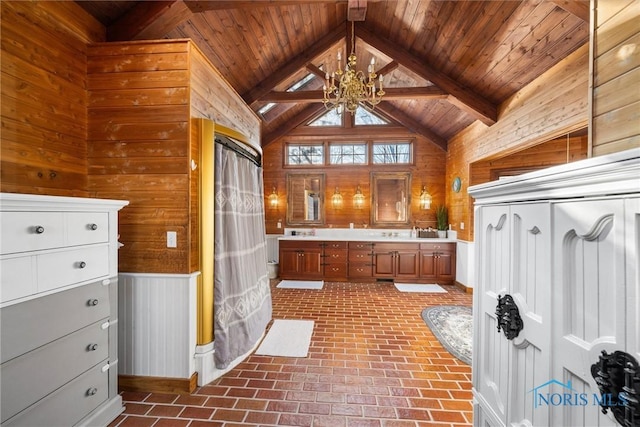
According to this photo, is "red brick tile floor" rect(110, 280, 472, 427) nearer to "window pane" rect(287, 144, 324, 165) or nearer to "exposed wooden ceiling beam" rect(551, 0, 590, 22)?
"exposed wooden ceiling beam" rect(551, 0, 590, 22)

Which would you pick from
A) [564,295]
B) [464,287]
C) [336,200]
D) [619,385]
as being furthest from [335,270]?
[619,385]

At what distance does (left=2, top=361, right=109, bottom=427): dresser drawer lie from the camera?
1.30m

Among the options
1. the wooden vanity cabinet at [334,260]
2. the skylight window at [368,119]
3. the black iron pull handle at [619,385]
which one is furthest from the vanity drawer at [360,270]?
the black iron pull handle at [619,385]

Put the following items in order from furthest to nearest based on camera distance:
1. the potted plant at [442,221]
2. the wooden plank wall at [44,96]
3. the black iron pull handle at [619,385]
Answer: the potted plant at [442,221] < the wooden plank wall at [44,96] < the black iron pull handle at [619,385]

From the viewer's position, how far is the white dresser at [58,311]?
3.95 ft

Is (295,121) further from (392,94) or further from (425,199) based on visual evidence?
(425,199)

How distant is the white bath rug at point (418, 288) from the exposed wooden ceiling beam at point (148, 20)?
186 inches

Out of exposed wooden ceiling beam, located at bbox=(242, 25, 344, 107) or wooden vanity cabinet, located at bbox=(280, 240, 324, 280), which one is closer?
exposed wooden ceiling beam, located at bbox=(242, 25, 344, 107)

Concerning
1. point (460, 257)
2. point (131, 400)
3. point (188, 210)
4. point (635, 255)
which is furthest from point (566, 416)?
point (460, 257)

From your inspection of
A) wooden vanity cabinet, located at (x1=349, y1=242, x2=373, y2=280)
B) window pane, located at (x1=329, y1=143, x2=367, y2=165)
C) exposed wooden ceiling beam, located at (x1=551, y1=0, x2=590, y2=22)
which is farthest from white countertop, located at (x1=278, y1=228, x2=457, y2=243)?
exposed wooden ceiling beam, located at (x1=551, y1=0, x2=590, y2=22)

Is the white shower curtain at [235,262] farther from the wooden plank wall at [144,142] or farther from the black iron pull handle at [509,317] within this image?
the black iron pull handle at [509,317]

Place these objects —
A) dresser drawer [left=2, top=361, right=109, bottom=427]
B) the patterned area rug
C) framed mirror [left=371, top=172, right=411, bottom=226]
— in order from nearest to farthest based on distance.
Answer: dresser drawer [left=2, top=361, right=109, bottom=427] < the patterned area rug < framed mirror [left=371, top=172, right=411, bottom=226]

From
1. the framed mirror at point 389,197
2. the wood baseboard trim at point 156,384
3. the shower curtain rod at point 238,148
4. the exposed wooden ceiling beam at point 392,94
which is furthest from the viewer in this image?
the framed mirror at point 389,197

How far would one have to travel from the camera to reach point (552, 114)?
2838mm
